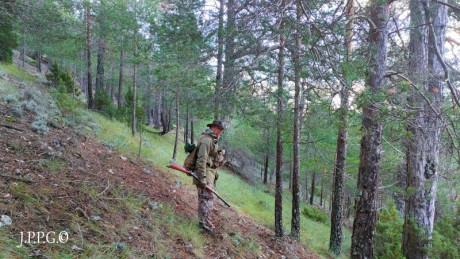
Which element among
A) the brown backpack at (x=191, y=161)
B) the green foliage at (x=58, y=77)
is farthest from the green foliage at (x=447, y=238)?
the green foliage at (x=58, y=77)

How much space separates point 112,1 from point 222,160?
10.9 m

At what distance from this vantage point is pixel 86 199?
419 cm

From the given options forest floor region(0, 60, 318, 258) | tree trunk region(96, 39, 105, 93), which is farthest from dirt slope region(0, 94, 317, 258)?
tree trunk region(96, 39, 105, 93)

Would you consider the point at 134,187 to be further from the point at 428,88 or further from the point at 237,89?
the point at 428,88

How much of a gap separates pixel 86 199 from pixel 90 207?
0.57 feet

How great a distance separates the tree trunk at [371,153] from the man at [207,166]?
229cm

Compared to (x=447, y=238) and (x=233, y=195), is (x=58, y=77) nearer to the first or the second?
(x=233, y=195)

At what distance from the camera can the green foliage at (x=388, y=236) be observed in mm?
6816

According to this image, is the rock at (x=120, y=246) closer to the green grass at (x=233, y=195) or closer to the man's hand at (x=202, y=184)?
the man's hand at (x=202, y=184)

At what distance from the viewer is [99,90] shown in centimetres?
1694

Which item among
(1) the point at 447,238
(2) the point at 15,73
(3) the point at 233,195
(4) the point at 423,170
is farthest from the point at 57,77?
(1) the point at 447,238

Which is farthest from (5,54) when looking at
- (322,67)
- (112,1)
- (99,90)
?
(322,67)

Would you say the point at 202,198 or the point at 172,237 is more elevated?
the point at 202,198

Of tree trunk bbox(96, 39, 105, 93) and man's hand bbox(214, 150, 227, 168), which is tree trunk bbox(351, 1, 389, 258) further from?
tree trunk bbox(96, 39, 105, 93)
